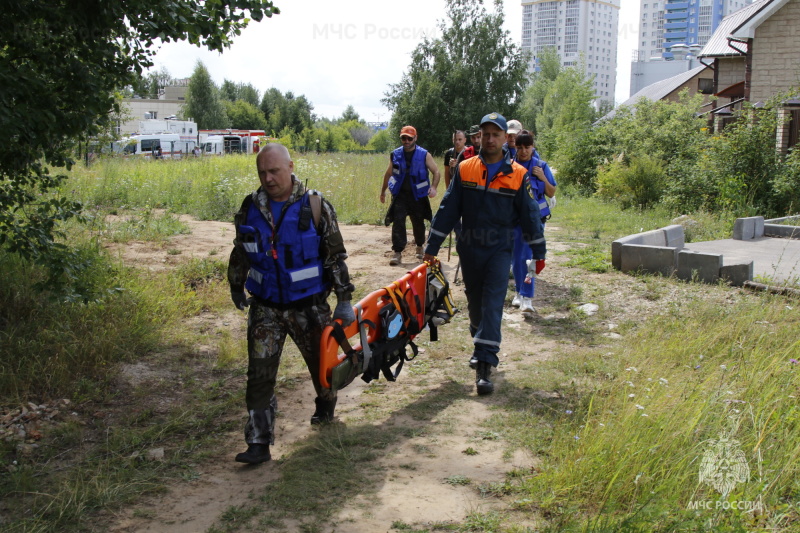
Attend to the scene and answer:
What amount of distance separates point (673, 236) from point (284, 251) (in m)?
8.34

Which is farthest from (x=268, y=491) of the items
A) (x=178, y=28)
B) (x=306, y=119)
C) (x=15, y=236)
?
(x=306, y=119)

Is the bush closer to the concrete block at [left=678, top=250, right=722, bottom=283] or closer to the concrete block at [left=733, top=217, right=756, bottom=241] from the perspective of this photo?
the concrete block at [left=733, top=217, right=756, bottom=241]

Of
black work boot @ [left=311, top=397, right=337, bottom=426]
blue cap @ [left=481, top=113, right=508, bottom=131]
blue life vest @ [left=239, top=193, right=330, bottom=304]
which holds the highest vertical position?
blue cap @ [left=481, top=113, right=508, bottom=131]

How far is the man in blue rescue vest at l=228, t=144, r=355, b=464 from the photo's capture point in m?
4.27

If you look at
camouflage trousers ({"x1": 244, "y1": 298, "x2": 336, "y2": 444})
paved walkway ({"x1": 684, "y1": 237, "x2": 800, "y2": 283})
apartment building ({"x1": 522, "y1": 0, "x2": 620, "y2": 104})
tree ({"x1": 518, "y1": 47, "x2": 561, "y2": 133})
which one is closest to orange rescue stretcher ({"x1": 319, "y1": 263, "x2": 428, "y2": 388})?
camouflage trousers ({"x1": 244, "y1": 298, "x2": 336, "y2": 444})

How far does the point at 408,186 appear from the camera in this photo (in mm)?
10016

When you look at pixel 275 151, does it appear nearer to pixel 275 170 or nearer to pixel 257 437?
pixel 275 170

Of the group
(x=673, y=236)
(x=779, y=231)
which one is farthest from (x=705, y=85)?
(x=673, y=236)

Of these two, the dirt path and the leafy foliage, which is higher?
the leafy foliage

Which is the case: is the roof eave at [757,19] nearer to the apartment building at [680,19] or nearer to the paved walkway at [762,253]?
the paved walkway at [762,253]

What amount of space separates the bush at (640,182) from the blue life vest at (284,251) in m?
14.2

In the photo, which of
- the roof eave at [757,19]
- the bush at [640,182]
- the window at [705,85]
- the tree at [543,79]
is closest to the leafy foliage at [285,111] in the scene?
the tree at [543,79]

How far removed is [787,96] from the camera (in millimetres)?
15102

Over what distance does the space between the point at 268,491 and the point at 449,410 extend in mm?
1630
